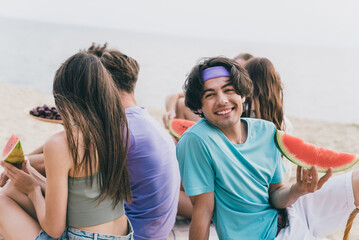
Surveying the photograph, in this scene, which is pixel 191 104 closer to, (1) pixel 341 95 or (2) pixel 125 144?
(2) pixel 125 144

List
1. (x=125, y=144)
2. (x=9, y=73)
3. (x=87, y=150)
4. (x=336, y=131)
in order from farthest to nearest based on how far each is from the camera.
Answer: (x=9, y=73)
(x=336, y=131)
(x=125, y=144)
(x=87, y=150)

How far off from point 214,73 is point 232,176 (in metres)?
0.68

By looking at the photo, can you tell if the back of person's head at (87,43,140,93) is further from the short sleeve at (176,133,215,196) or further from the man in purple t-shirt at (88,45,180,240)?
the short sleeve at (176,133,215,196)

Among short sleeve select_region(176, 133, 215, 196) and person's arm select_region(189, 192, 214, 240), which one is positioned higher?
short sleeve select_region(176, 133, 215, 196)

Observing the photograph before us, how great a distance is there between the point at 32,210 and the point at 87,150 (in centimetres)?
87

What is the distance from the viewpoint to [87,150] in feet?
6.19

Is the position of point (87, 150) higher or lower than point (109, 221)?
higher

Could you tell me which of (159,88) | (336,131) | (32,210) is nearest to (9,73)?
(159,88)

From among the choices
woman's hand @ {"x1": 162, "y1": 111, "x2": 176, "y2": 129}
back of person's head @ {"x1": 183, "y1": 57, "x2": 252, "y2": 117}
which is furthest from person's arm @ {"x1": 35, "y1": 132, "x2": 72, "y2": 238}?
woman's hand @ {"x1": 162, "y1": 111, "x2": 176, "y2": 129}

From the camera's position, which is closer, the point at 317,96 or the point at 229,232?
the point at 229,232

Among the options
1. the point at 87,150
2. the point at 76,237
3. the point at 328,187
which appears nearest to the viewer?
the point at 87,150

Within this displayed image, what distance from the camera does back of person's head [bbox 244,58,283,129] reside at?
3162 millimetres

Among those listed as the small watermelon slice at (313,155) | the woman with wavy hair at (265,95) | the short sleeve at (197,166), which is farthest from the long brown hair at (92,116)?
the woman with wavy hair at (265,95)

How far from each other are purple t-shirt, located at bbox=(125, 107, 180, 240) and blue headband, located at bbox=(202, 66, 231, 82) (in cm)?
57
